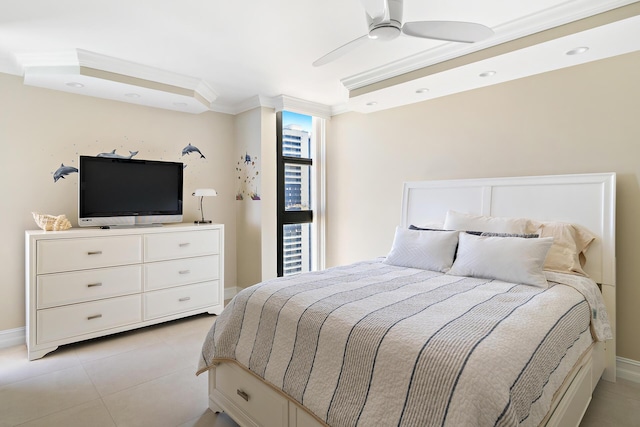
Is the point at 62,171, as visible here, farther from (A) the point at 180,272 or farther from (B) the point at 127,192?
(A) the point at 180,272

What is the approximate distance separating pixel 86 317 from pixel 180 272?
2.84ft

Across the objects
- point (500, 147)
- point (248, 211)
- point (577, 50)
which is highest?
point (577, 50)

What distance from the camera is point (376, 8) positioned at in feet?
5.38

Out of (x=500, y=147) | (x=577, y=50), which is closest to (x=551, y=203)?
(x=500, y=147)

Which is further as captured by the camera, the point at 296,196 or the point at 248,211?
the point at 296,196

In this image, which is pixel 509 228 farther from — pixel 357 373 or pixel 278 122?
pixel 278 122

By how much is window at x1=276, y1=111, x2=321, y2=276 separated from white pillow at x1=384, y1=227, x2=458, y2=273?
1.91 m

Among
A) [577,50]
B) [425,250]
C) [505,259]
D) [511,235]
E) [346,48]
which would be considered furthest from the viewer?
[425,250]

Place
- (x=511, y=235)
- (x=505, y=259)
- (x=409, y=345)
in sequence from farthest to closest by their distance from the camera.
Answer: (x=511, y=235) < (x=505, y=259) < (x=409, y=345)

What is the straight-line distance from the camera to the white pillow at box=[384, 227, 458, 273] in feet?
8.50

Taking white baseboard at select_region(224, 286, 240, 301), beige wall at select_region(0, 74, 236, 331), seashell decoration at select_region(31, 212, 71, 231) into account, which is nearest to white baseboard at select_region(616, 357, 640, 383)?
white baseboard at select_region(224, 286, 240, 301)

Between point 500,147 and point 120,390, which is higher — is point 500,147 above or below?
above

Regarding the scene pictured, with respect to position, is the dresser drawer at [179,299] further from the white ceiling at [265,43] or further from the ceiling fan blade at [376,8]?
the ceiling fan blade at [376,8]

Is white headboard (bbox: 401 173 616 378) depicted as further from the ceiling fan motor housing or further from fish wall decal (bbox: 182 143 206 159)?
fish wall decal (bbox: 182 143 206 159)
